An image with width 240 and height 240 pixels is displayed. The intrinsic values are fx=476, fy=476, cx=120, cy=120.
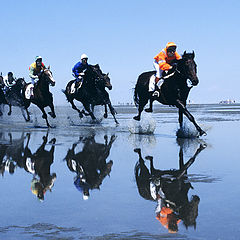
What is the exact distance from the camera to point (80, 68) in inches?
800

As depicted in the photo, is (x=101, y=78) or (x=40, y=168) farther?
(x=101, y=78)

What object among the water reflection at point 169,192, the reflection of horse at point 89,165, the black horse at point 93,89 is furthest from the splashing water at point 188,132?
the black horse at point 93,89

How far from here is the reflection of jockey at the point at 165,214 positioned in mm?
4444

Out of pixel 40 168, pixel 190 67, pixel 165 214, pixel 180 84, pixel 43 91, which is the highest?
pixel 190 67

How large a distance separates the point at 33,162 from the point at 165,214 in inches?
179

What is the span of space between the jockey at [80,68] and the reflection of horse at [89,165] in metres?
8.41

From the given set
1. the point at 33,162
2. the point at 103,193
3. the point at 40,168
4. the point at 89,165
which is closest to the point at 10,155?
the point at 33,162

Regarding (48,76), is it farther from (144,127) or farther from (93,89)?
(144,127)

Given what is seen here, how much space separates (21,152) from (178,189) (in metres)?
5.29

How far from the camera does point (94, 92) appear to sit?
67.7 ft

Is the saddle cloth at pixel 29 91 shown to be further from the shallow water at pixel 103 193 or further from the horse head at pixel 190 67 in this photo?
the shallow water at pixel 103 193

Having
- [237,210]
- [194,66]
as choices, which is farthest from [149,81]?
[237,210]

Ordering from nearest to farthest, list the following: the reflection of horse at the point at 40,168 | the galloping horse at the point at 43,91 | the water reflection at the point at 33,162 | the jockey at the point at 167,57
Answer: the reflection of horse at the point at 40,168, the water reflection at the point at 33,162, the jockey at the point at 167,57, the galloping horse at the point at 43,91

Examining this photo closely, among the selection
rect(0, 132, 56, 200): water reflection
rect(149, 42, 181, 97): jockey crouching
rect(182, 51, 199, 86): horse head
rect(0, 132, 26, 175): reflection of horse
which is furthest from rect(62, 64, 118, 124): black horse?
rect(0, 132, 56, 200): water reflection
